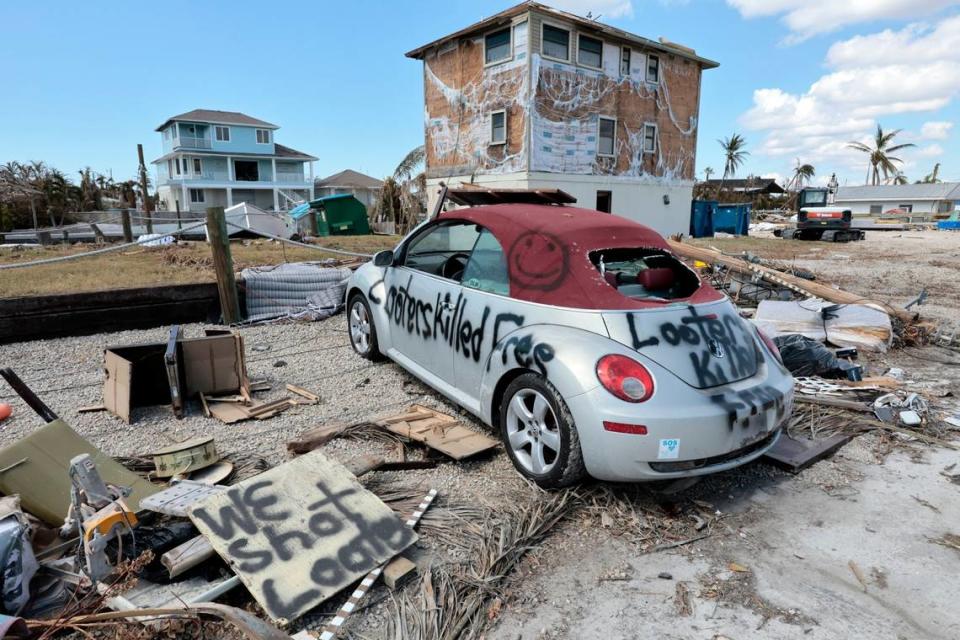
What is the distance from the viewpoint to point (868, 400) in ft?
15.5

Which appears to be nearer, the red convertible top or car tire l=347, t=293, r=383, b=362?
the red convertible top

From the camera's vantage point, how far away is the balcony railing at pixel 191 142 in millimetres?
43906

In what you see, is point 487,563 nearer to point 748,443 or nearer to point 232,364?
point 748,443

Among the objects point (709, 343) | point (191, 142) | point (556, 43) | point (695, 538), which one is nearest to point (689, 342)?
point (709, 343)

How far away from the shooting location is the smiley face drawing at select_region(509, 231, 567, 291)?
345cm

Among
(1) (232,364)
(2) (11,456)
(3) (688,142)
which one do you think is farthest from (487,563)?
(3) (688,142)

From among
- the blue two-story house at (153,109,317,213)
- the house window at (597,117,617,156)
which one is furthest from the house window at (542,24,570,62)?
the blue two-story house at (153,109,317,213)

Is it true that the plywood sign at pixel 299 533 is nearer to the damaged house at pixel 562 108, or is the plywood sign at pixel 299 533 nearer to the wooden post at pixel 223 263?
the wooden post at pixel 223 263

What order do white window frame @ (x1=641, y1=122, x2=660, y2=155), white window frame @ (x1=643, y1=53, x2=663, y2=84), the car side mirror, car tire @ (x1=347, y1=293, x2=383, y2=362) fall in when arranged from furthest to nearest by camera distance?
white window frame @ (x1=641, y1=122, x2=660, y2=155), white window frame @ (x1=643, y1=53, x2=663, y2=84), car tire @ (x1=347, y1=293, x2=383, y2=362), the car side mirror

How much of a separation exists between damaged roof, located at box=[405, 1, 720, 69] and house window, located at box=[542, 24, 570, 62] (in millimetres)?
478

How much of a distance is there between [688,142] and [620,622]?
95.5 feet

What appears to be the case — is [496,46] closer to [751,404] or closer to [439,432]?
[439,432]

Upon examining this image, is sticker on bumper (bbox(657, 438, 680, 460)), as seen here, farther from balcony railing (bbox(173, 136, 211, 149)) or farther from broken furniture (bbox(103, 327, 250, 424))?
balcony railing (bbox(173, 136, 211, 149))

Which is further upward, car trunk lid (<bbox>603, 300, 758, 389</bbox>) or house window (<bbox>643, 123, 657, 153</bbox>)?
house window (<bbox>643, 123, 657, 153</bbox>)
